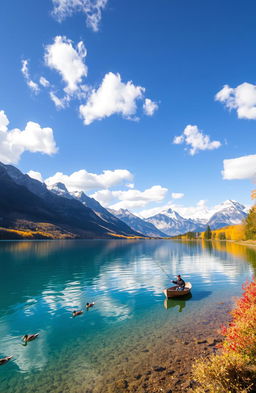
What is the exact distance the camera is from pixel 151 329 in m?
21.2

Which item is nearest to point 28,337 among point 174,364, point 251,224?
point 174,364

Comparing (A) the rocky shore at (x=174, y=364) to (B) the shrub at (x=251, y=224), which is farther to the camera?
(B) the shrub at (x=251, y=224)

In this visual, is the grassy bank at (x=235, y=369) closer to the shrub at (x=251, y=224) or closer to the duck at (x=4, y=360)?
the duck at (x=4, y=360)

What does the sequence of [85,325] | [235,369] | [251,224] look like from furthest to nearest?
[251,224], [85,325], [235,369]

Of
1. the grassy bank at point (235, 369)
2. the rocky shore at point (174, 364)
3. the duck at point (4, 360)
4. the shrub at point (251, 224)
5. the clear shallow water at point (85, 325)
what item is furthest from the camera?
the shrub at point (251, 224)

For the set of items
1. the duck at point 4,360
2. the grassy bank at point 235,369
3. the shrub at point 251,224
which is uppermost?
the shrub at point 251,224

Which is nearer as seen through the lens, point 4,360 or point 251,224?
point 4,360

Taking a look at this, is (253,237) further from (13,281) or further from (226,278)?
(13,281)

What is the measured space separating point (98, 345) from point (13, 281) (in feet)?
111

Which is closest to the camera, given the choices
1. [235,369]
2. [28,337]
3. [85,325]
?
[235,369]

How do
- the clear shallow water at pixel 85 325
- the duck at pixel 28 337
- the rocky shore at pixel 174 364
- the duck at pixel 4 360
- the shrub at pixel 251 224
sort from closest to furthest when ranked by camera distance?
1. the rocky shore at pixel 174 364
2. the clear shallow water at pixel 85 325
3. the duck at pixel 4 360
4. the duck at pixel 28 337
5. the shrub at pixel 251 224

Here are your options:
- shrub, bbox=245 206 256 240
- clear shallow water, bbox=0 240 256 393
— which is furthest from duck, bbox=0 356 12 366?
shrub, bbox=245 206 256 240

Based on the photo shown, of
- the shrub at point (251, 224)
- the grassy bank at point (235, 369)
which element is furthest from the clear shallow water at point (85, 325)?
the shrub at point (251, 224)

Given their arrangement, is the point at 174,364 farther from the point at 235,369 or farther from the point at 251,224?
the point at 251,224
